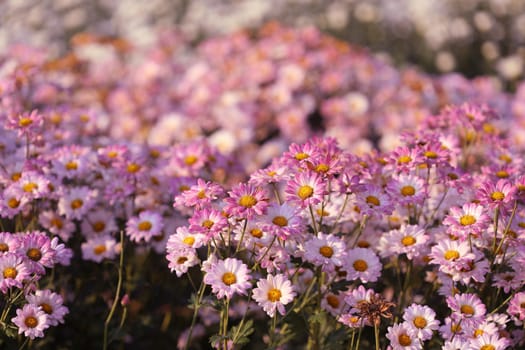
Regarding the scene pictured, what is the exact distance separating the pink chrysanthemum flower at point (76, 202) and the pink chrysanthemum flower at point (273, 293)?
973 mm

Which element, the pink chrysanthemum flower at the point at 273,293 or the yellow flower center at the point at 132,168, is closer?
the pink chrysanthemum flower at the point at 273,293

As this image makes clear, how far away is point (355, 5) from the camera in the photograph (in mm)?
8633

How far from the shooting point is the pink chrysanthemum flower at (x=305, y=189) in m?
2.14

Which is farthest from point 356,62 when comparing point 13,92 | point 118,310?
point 118,310

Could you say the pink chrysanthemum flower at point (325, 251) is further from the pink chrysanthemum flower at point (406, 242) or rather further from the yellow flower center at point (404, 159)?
the yellow flower center at point (404, 159)

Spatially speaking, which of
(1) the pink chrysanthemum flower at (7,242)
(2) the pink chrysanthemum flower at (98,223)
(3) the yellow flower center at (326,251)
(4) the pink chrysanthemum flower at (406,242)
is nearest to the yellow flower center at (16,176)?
(2) the pink chrysanthemum flower at (98,223)

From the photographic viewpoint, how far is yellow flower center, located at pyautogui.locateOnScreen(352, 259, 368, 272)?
2.34m

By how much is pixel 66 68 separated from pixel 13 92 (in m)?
1.95

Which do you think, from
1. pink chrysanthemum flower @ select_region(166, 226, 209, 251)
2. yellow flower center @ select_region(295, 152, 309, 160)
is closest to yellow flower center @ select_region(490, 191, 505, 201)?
yellow flower center @ select_region(295, 152, 309, 160)

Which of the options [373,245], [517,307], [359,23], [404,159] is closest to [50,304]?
[373,245]

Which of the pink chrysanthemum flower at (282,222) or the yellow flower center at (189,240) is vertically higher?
the pink chrysanthemum flower at (282,222)

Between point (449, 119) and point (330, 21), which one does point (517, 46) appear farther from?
point (449, 119)

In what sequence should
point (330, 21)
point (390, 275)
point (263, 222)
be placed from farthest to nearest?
point (330, 21) < point (390, 275) < point (263, 222)

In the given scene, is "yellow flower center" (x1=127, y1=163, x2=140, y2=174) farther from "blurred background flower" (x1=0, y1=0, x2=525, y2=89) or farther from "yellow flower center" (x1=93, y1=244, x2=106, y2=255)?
"blurred background flower" (x1=0, y1=0, x2=525, y2=89)
